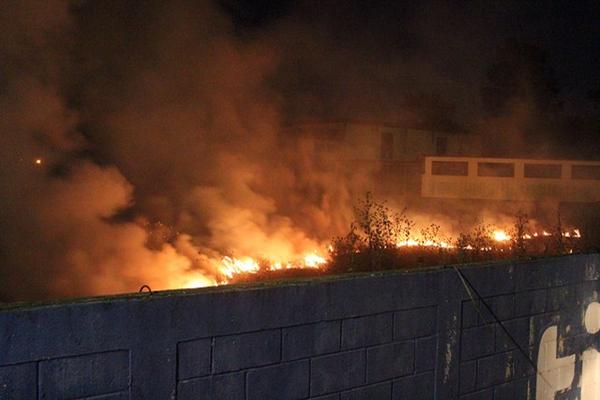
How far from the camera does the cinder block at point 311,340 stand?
324cm

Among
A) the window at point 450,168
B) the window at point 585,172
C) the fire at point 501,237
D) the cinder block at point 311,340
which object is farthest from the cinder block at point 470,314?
the window at point 450,168

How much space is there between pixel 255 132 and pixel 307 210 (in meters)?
2.40

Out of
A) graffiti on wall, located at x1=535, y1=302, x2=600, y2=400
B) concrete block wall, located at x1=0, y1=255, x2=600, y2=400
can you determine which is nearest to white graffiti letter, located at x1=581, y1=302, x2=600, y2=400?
graffiti on wall, located at x1=535, y1=302, x2=600, y2=400

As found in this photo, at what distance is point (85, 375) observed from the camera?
2.52m

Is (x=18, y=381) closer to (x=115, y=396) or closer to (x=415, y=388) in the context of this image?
(x=115, y=396)

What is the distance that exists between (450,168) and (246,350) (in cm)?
2249

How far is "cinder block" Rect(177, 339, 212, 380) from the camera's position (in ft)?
9.25

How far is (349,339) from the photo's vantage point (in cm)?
352

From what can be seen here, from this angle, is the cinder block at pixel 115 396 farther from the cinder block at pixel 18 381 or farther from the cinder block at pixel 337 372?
the cinder block at pixel 337 372

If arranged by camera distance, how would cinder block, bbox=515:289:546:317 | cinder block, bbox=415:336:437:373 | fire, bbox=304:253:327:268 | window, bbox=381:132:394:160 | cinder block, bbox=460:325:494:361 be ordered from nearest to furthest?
cinder block, bbox=415:336:437:373, cinder block, bbox=460:325:494:361, cinder block, bbox=515:289:546:317, fire, bbox=304:253:327:268, window, bbox=381:132:394:160

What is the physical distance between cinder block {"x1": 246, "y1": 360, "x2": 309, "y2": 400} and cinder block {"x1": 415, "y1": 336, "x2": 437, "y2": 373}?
0.92m

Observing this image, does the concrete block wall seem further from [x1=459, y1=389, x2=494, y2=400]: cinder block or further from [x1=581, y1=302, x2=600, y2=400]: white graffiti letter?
[x1=581, y1=302, x2=600, y2=400]: white graffiti letter

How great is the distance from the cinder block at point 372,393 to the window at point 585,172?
21.5 meters

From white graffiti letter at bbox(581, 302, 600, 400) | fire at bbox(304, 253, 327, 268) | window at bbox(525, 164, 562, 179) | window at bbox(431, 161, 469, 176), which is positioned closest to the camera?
white graffiti letter at bbox(581, 302, 600, 400)
